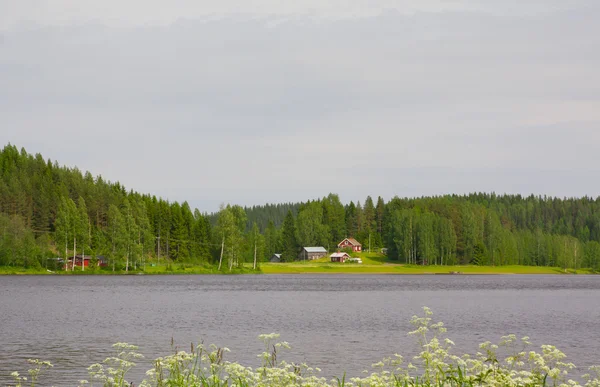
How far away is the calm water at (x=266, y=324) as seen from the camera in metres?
35.0

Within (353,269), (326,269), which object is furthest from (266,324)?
(353,269)

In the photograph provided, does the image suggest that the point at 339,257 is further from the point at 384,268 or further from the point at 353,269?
the point at 384,268

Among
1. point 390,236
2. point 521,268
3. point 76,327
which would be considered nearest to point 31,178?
point 390,236

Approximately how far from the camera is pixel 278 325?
161 feet

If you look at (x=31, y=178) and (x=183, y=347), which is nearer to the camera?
(x=183, y=347)

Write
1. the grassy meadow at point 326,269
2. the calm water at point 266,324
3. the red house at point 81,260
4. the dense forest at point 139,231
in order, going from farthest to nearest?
A: the grassy meadow at point 326,269 < the red house at point 81,260 < the dense forest at point 139,231 < the calm water at point 266,324

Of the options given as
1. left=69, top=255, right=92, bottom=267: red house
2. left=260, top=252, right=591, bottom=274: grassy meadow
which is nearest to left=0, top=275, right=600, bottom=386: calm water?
left=69, top=255, right=92, bottom=267: red house

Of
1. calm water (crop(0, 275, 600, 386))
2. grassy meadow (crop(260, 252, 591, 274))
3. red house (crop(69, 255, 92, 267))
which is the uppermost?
red house (crop(69, 255, 92, 267))

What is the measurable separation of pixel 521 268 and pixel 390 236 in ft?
118

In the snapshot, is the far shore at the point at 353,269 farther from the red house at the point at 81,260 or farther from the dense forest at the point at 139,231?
the red house at the point at 81,260

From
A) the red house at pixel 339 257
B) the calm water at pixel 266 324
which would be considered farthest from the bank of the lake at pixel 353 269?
the calm water at pixel 266 324

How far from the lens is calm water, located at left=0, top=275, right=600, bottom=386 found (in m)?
35.0

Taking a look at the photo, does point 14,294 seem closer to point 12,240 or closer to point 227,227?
point 12,240

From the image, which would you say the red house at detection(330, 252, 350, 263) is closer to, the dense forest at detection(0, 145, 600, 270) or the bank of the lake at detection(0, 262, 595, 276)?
the bank of the lake at detection(0, 262, 595, 276)
